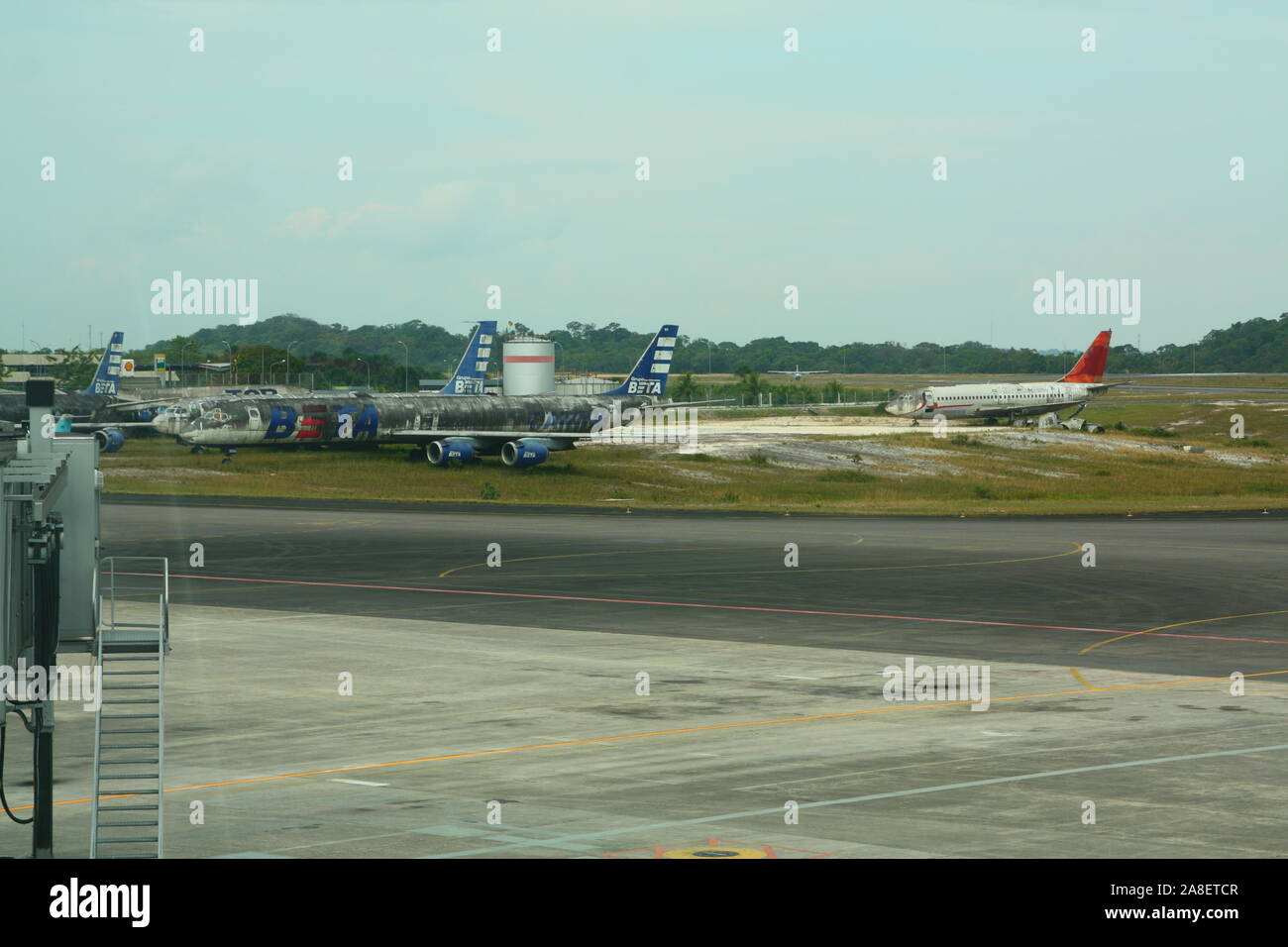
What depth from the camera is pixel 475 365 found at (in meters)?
125

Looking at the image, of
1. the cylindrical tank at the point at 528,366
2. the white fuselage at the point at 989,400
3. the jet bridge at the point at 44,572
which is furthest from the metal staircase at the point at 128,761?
the white fuselage at the point at 989,400

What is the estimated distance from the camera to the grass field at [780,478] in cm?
8656

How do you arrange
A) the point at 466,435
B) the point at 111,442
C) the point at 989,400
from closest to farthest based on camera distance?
the point at 466,435, the point at 111,442, the point at 989,400

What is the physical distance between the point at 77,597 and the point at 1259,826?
49.0 feet

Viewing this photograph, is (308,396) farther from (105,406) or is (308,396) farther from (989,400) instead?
(989,400)

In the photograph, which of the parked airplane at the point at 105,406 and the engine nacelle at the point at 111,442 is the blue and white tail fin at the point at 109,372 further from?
the engine nacelle at the point at 111,442

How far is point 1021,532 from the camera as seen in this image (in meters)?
66.4

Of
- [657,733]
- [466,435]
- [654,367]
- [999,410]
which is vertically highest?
[654,367]

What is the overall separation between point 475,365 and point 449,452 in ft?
99.5

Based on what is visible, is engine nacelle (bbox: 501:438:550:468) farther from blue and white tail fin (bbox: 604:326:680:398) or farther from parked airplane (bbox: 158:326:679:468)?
blue and white tail fin (bbox: 604:326:680:398)

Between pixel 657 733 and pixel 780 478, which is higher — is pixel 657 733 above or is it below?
below

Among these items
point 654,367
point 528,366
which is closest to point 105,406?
point 528,366

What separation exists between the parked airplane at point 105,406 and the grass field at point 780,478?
6.91 ft
